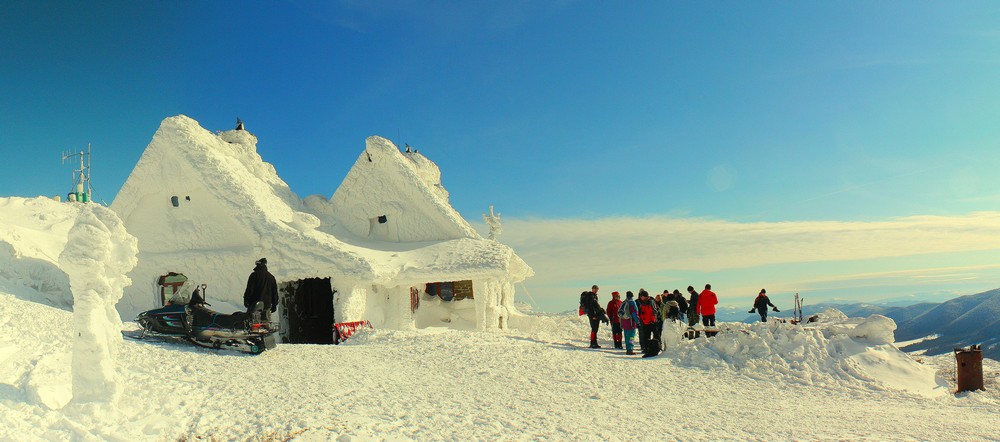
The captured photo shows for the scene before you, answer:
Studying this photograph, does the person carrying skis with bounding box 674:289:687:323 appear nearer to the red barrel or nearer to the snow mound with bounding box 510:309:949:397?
the snow mound with bounding box 510:309:949:397

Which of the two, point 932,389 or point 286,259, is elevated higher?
point 286,259

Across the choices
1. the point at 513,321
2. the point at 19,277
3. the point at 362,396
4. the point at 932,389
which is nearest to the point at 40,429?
the point at 362,396

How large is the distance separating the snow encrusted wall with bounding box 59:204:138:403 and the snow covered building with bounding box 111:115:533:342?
9.75 metres

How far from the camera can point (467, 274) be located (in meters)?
19.1

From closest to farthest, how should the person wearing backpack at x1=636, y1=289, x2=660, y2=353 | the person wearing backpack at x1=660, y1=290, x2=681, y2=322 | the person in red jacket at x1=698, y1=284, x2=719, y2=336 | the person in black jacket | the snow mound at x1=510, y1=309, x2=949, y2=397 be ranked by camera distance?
the snow mound at x1=510, y1=309, x2=949, y2=397 → the person in black jacket → the person wearing backpack at x1=636, y1=289, x2=660, y2=353 → the person wearing backpack at x1=660, y1=290, x2=681, y2=322 → the person in red jacket at x1=698, y1=284, x2=719, y2=336

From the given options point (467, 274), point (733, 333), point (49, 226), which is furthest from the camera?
point (49, 226)

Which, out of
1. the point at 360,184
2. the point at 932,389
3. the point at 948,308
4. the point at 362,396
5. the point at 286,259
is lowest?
the point at 948,308

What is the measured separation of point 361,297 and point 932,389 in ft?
45.1

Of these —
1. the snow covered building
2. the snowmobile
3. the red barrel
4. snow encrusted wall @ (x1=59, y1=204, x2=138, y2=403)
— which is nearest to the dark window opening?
the snow covered building

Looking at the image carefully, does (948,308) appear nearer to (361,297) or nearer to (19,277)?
(361,297)

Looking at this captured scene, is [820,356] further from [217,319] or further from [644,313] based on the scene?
[217,319]

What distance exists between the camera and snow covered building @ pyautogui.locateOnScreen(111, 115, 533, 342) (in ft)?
58.3

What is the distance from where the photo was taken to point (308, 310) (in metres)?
19.6

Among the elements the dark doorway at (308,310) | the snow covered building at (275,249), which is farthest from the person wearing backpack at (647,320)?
the dark doorway at (308,310)
